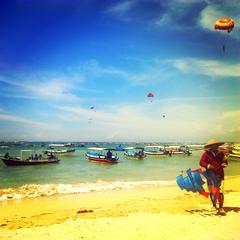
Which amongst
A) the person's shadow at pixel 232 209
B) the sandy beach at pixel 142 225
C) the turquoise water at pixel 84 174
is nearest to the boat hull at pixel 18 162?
the turquoise water at pixel 84 174

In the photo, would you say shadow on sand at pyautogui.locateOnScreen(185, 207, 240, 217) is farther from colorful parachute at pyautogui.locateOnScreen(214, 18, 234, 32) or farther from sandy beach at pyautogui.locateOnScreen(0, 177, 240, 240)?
colorful parachute at pyautogui.locateOnScreen(214, 18, 234, 32)

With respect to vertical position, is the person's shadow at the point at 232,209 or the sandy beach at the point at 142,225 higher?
the person's shadow at the point at 232,209

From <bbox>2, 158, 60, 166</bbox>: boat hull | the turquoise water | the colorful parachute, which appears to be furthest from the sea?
the colorful parachute

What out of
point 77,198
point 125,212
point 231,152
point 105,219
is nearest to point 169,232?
point 105,219

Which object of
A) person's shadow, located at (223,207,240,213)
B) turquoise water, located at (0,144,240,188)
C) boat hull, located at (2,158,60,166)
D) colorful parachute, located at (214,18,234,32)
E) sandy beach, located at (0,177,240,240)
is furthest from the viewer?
boat hull, located at (2,158,60,166)

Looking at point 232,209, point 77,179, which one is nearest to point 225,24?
point 232,209

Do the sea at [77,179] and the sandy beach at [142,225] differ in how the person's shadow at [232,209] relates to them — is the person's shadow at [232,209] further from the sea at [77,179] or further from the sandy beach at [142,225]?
the sea at [77,179]

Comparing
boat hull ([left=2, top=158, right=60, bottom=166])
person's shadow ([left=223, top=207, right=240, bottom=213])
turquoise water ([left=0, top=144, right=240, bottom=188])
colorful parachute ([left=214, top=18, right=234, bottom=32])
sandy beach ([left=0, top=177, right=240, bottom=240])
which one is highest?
colorful parachute ([left=214, top=18, right=234, bottom=32])

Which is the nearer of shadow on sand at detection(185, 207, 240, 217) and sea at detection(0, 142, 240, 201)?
shadow on sand at detection(185, 207, 240, 217)

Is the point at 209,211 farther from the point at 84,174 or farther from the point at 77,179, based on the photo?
the point at 84,174

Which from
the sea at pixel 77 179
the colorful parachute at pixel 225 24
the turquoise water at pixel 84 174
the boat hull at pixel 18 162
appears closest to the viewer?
the colorful parachute at pixel 225 24

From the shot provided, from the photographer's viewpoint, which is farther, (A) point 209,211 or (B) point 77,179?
(B) point 77,179

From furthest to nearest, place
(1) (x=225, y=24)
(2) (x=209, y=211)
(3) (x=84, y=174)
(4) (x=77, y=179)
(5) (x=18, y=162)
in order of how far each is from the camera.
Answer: (5) (x=18, y=162), (3) (x=84, y=174), (4) (x=77, y=179), (1) (x=225, y=24), (2) (x=209, y=211)

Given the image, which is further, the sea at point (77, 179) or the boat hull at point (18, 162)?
the boat hull at point (18, 162)
